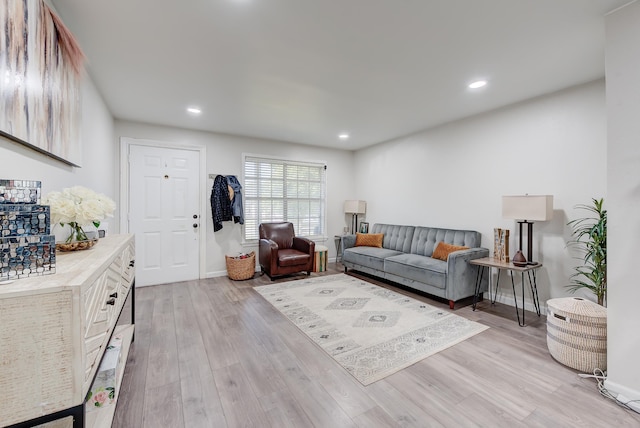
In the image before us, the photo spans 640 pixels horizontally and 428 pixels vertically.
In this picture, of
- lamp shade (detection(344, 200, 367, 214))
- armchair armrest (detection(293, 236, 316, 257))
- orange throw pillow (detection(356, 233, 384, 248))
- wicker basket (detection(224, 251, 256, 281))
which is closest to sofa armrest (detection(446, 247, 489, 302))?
orange throw pillow (detection(356, 233, 384, 248))

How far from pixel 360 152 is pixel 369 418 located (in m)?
5.18

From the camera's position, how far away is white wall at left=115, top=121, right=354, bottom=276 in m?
4.29

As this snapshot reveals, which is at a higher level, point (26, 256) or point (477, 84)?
point (477, 84)

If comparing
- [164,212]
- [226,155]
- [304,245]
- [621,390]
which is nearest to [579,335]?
[621,390]

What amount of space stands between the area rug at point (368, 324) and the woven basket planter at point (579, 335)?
67 centimetres

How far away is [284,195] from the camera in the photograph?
18.0 feet

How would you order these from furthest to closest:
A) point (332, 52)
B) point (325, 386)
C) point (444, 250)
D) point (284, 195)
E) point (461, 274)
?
point (284, 195), point (444, 250), point (461, 274), point (332, 52), point (325, 386)

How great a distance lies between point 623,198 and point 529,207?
3.67 feet

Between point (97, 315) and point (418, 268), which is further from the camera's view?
point (418, 268)

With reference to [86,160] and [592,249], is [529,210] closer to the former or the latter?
[592,249]

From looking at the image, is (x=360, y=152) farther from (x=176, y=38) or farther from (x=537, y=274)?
(x=176, y=38)

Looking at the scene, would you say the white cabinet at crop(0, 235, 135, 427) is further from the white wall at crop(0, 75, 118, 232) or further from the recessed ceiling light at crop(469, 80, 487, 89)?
the recessed ceiling light at crop(469, 80, 487, 89)

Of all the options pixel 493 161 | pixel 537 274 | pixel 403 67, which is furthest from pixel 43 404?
pixel 493 161

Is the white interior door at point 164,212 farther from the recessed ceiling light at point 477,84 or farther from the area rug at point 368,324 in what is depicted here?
the recessed ceiling light at point 477,84
